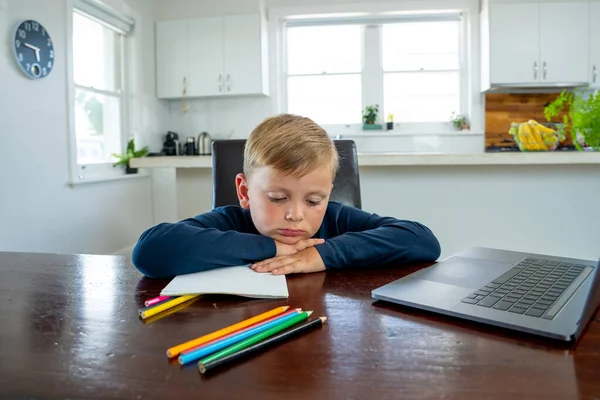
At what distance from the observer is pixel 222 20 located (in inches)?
179

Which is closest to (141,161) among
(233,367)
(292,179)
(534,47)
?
(292,179)

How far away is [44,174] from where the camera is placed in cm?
314

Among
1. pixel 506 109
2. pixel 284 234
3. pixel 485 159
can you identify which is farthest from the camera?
pixel 506 109

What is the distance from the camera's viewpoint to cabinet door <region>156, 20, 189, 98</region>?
4652 millimetres

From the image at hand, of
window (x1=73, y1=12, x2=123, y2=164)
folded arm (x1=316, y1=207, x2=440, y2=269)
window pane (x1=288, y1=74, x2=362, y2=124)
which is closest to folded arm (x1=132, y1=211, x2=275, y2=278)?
folded arm (x1=316, y1=207, x2=440, y2=269)

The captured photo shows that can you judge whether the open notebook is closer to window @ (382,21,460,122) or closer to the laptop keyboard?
the laptop keyboard

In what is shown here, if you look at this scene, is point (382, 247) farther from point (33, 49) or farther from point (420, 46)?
point (420, 46)

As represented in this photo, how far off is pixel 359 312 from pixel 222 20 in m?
4.31

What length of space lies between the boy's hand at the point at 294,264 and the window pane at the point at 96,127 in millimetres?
3084

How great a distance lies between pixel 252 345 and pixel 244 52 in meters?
4.28

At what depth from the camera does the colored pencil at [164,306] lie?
26.3 inches

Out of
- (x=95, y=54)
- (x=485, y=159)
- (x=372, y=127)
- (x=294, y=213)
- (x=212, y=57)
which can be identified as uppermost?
(x=212, y=57)

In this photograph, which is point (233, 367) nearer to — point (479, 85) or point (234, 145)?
point (234, 145)

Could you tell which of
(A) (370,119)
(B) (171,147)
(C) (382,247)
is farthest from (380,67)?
(C) (382,247)
